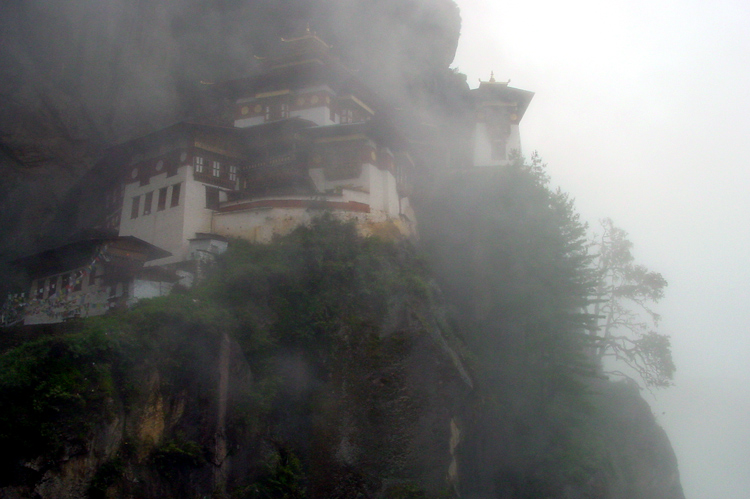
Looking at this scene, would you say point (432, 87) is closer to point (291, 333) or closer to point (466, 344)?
point (466, 344)

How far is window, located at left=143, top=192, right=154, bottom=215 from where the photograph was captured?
26.9 meters

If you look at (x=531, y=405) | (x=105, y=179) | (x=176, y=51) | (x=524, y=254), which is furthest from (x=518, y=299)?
(x=176, y=51)

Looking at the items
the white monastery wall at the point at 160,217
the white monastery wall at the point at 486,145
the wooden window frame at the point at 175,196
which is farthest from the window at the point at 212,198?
the white monastery wall at the point at 486,145

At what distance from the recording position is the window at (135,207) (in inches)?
1081

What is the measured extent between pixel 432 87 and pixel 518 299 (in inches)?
709

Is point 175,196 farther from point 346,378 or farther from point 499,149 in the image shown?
point 499,149

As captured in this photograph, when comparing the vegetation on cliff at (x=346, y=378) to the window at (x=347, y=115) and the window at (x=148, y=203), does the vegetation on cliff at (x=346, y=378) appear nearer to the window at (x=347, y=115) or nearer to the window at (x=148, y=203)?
the window at (x=148, y=203)

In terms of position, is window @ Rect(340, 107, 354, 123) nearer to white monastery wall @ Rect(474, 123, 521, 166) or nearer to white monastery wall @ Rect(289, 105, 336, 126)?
white monastery wall @ Rect(289, 105, 336, 126)

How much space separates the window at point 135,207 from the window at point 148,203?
461 mm

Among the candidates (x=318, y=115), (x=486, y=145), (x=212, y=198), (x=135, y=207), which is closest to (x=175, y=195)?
(x=212, y=198)

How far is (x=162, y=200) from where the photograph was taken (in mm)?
26453

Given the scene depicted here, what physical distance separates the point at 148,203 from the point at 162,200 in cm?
106

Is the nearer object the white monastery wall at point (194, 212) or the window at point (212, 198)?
the white monastery wall at point (194, 212)

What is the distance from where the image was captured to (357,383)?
1973cm
